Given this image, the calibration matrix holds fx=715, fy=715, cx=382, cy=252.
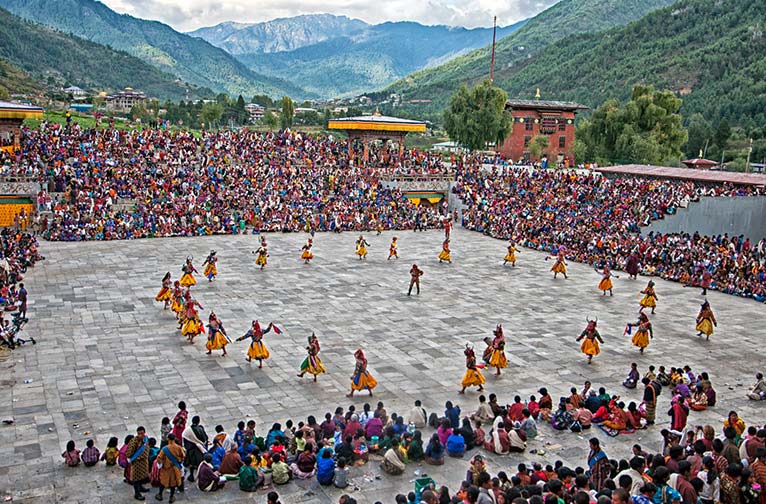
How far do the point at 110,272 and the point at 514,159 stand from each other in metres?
40.5

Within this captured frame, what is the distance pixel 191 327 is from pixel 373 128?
30000 mm

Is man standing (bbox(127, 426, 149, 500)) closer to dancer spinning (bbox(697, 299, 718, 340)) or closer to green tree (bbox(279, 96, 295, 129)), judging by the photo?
dancer spinning (bbox(697, 299, 718, 340))

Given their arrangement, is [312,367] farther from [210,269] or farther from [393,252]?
[393,252]

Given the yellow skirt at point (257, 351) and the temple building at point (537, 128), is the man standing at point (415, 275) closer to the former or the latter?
the yellow skirt at point (257, 351)

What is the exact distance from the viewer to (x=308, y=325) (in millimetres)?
18406

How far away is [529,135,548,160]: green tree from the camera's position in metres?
55.7

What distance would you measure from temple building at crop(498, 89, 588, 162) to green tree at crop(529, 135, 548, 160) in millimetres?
413

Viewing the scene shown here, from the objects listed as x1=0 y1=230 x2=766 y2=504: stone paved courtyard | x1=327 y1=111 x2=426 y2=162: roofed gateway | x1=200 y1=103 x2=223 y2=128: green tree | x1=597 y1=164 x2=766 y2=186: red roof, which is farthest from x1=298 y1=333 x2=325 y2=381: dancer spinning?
x1=200 y1=103 x2=223 y2=128: green tree

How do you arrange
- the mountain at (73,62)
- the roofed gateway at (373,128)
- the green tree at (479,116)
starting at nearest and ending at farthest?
the roofed gateway at (373,128)
the green tree at (479,116)
the mountain at (73,62)

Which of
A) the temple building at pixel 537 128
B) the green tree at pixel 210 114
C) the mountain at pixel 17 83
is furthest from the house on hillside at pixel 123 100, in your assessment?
the temple building at pixel 537 128

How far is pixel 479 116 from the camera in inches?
2036

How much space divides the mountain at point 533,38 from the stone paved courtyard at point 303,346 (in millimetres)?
118627

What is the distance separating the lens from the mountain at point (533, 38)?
490ft

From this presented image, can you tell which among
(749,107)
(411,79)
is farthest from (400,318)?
(411,79)
